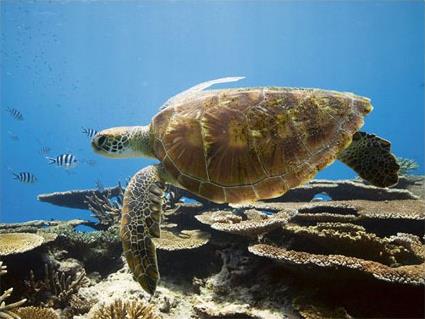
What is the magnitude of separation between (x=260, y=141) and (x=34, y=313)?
9.66 ft

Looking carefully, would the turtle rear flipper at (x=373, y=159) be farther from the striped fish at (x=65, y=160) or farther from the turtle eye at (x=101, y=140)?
the striped fish at (x=65, y=160)

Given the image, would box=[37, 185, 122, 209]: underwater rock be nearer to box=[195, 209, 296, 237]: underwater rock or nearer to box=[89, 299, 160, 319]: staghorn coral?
box=[195, 209, 296, 237]: underwater rock

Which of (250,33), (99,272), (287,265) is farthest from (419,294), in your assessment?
(250,33)

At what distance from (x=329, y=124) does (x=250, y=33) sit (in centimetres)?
5077

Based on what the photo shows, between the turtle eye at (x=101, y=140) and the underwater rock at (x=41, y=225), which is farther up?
the turtle eye at (x=101, y=140)

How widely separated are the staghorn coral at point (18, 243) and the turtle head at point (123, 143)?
4.91 ft

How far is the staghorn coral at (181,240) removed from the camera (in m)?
4.23

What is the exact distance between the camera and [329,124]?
3.03 metres

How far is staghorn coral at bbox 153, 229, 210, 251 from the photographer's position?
423 centimetres

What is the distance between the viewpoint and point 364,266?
287 centimetres

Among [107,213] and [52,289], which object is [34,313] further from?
[107,213]

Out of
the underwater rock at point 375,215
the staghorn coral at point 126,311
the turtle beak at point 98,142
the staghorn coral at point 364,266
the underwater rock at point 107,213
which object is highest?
the turtle beak at point 98,142

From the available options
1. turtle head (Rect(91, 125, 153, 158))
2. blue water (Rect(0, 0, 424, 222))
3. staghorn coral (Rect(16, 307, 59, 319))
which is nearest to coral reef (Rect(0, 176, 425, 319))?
staghorn coral (Rect(16, 307, 59, 319))

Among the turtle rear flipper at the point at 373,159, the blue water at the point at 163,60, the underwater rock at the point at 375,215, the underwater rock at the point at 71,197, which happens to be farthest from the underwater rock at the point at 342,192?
the blue water at the point at 163,60
